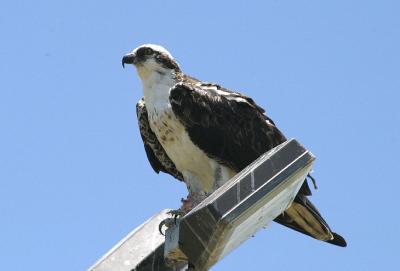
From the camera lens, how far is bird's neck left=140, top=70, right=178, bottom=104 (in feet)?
29.0

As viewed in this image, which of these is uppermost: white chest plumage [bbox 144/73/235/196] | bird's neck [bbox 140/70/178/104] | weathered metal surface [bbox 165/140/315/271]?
bird's neck [bbox 140/70/178/104]

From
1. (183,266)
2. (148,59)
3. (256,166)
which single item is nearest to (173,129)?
(148,59)

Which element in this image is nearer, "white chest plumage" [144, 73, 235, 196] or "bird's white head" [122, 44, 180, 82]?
"white chest plumage" [144, 73, 235, 196]

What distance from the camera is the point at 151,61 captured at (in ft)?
30.4

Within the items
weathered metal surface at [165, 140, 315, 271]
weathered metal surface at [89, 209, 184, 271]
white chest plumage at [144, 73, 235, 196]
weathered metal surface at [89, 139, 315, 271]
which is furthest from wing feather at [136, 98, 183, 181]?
weathered metal surface at [165, 140, 315, 271]

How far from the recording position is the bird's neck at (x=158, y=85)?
8836 millimetres

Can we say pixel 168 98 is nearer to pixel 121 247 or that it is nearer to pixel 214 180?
pixel 214 180

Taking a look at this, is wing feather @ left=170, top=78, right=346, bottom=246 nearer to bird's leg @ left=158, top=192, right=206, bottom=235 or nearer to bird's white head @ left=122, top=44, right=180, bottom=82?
bird's white head @ left=122, top=44, right=180, bottom=82

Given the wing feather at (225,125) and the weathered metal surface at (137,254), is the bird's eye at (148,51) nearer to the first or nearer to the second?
the wing feather at (225,125)

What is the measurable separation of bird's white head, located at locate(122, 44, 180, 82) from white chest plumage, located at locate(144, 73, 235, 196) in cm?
36

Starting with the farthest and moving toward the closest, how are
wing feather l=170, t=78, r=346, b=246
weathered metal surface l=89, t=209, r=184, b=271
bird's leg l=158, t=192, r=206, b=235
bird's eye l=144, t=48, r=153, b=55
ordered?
bird's eye l=144, t=48, r=153, b=55 < wing feather l=170, t=78, r=346, b=246 < bird's leg l=158, t=192, r=206, b=235 < weathered metal surface l=89, t=209, r=184, b=271

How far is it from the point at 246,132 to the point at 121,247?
311cm

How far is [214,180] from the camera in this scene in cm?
866

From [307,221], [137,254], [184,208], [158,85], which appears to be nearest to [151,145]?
[158,85]
